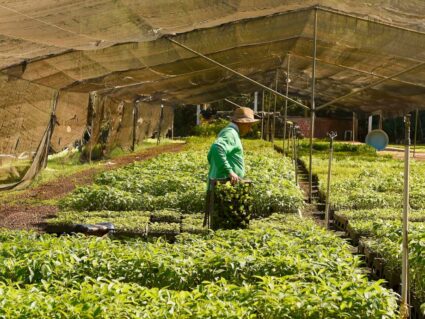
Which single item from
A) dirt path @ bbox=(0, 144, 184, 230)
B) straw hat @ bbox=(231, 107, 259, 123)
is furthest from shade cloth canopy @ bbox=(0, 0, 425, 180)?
straw hat @ bbox=(231, 107, 259, 123)

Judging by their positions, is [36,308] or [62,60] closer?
[36,308]

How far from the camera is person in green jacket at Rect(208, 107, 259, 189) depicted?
9016mm

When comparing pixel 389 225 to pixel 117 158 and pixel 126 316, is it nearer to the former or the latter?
pixel 126 316

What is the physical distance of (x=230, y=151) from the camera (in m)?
9.23

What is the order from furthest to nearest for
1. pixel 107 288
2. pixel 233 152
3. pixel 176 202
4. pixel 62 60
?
pixel 62 60
pixel 176 202
pixel 233 152
pixel 107 288

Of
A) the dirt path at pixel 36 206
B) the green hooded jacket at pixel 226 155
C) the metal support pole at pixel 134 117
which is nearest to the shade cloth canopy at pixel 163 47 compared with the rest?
the dirt path at pixel 36 206

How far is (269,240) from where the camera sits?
7.17 meters

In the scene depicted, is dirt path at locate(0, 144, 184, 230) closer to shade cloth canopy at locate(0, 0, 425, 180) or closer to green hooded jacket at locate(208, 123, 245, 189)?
shade cloth canopy at locate(0, 0, 425, 180)

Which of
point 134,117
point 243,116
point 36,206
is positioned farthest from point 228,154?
point 134,117

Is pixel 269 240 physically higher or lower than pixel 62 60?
lower

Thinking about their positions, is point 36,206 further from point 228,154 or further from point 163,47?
point 228,154

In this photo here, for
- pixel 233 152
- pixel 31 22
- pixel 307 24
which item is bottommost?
pixel 233 152

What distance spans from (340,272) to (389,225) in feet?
9.81

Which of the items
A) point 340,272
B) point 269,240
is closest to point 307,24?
point 269,240
